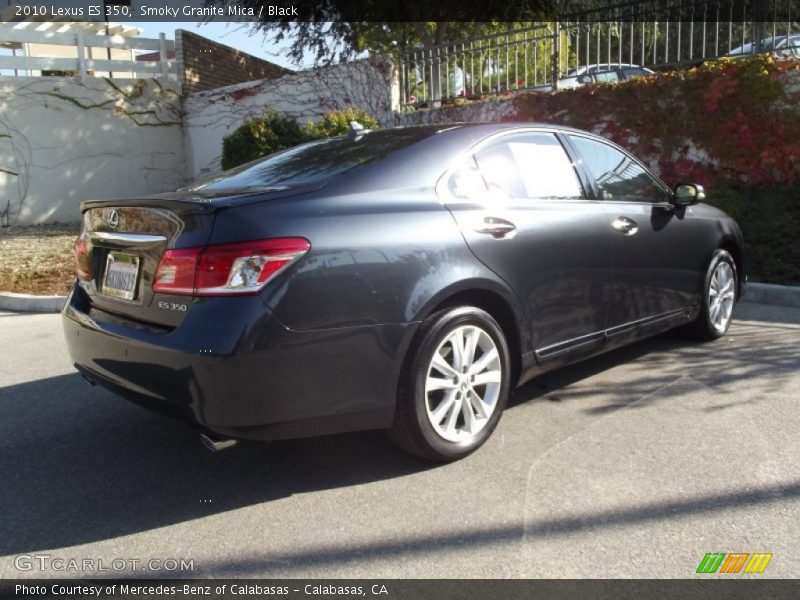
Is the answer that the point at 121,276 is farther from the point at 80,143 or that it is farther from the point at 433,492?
the point at 80,143

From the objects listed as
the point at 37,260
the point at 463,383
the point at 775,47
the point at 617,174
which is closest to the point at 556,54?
the point at 775,47

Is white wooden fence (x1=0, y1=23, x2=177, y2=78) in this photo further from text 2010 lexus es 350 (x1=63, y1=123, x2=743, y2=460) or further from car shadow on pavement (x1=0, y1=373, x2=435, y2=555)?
text 2010 lexus es 350 (x1=63, y1=123, x2=743, y2=460)

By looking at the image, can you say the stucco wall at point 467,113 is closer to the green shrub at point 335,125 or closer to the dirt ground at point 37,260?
the green shrub at point 335,125

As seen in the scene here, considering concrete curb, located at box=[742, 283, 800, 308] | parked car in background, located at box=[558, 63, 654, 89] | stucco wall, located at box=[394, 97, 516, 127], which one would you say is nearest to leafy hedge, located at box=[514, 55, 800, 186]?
parked car in background, located at box=[558, 63, 654, 89]

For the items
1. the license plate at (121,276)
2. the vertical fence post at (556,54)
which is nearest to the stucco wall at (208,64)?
the vertical fence post at (556,54)

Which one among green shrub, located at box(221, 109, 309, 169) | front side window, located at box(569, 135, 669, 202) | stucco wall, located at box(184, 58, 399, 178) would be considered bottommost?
front side window, located at box(569, 135, 669, 202)

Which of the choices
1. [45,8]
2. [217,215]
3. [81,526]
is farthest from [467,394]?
[45,8]

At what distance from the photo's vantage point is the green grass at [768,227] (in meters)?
7.55

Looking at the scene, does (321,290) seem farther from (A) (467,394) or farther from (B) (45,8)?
(B) (45,8)

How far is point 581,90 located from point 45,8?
13896 millimetres

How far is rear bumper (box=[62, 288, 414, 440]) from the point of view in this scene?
2.71 m

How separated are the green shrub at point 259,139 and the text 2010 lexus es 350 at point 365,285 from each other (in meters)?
7.30

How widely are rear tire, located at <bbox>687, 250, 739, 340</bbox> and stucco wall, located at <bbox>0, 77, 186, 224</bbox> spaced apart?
1224 centimetres

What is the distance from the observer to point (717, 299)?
5426mm
